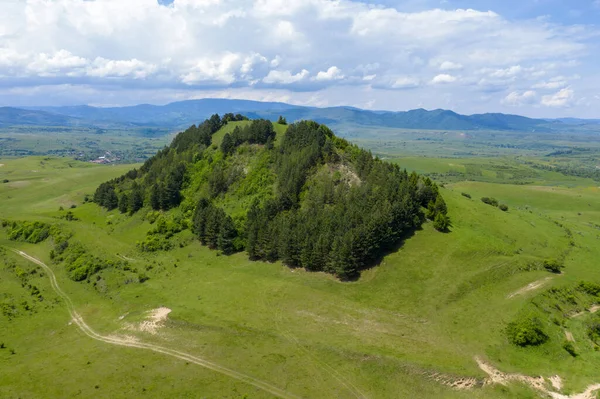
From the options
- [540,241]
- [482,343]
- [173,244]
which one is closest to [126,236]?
[173,244]

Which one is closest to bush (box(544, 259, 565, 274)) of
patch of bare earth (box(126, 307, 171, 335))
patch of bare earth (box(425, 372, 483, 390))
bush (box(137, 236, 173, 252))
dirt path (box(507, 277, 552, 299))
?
dirt path (box(507, 277, 552, 299))

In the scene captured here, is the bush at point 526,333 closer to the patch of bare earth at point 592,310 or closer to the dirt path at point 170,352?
the patch of bare earth at point 592,310

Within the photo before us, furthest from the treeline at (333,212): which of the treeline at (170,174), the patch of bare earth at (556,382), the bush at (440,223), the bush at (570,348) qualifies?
the patch of bare earth at (556,382)

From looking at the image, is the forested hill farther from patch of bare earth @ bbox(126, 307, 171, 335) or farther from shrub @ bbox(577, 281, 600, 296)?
shrub @ bbox(577, 281, 600, 296)

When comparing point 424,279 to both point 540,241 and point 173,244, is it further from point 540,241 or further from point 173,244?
point 173,244

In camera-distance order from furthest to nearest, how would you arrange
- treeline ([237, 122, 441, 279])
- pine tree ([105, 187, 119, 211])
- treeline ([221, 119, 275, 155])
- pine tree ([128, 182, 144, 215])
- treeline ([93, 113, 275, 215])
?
pine tree ([105, 187, 119, 211]) → treeline ([221, 119, 275, 155]) → pine tree ([128, 182, 144, 215]) → treeline ([93, 113, 275, 215]) → treeline ([237, 122, 441, 279])

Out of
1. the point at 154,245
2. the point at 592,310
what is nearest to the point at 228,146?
the point at 154,245
